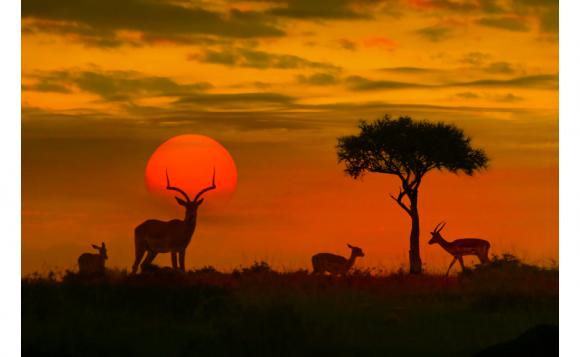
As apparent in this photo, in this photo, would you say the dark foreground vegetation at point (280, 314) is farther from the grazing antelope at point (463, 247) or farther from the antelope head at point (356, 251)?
the grazing antelope at point (463, 247)

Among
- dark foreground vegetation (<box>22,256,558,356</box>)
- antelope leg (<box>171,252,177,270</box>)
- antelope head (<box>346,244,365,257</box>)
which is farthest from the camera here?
antelope head (<box>346,244,365,257</box>)

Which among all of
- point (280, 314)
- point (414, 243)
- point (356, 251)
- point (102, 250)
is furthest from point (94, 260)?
point (414, 243)

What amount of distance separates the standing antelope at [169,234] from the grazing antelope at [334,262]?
3.67 metres

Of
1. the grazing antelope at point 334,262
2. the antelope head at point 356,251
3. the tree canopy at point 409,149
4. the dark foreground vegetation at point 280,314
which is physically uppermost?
the tree canopy at point 409,149

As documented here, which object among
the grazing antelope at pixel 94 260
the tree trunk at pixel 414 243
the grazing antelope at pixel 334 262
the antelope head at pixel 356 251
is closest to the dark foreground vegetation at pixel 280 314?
the grazing antelope at pixel 94 260

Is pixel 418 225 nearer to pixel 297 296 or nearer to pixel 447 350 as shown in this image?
pixel 297 296

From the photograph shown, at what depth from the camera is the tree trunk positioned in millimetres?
33859

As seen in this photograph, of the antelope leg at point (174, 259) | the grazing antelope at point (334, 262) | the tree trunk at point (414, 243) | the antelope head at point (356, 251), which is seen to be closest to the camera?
the antelope leg at point (174, 259)

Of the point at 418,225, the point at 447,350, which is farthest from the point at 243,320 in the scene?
the point at 418,225

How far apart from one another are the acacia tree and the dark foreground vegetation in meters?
9.72

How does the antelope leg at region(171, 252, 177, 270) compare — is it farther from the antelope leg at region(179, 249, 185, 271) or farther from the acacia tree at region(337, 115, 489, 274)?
the acacia tree at region(337, 115, 489, 274)

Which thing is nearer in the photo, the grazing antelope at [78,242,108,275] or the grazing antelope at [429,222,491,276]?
the grazing antelope at [78,242,108,275]

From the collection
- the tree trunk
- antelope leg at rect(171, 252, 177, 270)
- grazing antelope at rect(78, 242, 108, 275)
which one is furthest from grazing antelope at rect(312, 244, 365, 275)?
grazing antelope at rect(78, 242, 108, 275)

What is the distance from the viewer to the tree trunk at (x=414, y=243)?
33.9 metres
